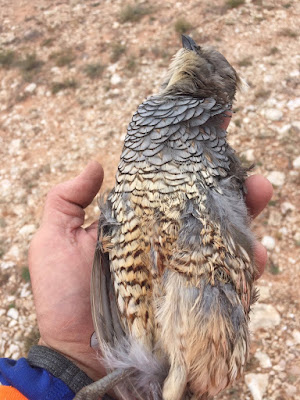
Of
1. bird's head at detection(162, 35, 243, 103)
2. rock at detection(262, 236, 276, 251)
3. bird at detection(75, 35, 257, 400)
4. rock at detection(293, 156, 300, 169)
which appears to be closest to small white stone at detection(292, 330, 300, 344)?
rock at detection(262, 236, 276, 251)

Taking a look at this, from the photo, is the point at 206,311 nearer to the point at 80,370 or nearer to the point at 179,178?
the point at 179,178

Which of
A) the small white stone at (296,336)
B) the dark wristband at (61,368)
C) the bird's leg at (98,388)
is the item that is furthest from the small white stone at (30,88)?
the bird's leg at (98,388)

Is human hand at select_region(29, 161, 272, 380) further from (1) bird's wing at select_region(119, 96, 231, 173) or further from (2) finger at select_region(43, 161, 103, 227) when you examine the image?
(1) bird's wing at select_region(119, 96, 231, 173)

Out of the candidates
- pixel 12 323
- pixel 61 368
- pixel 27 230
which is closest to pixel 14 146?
pixel 27 230

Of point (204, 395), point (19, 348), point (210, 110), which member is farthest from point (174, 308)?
point (19, 348)

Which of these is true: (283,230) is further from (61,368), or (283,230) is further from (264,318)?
(61,368)

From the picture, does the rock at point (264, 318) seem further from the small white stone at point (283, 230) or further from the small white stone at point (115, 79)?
the small white stone at point (115, 79)
